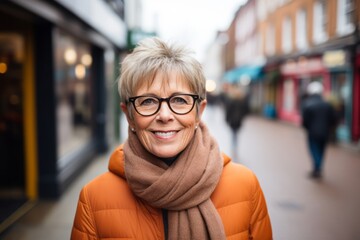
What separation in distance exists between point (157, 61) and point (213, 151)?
54cm

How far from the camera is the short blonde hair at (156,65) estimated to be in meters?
1.67

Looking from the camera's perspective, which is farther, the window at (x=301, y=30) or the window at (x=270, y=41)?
the window at (x=270, y=41)

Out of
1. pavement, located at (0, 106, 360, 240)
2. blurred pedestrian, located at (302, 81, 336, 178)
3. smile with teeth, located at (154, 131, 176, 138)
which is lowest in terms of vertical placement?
pavement, located at (0, 106, 360, 240)

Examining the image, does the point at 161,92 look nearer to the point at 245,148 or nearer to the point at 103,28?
the point at 103,28

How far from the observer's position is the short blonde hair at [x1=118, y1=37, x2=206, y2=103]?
5.48 ft

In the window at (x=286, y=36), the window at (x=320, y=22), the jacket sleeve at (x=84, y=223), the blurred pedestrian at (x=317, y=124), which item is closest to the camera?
the jacket sleeve at (x=84, y=223)

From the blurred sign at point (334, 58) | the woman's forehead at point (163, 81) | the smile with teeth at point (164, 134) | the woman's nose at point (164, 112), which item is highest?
the blurred sign at point (334, 58)

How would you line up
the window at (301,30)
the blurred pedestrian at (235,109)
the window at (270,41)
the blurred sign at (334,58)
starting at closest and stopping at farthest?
the blurred pedestrian at (235,109) < the blurred sign at (334,58) < the window at (301,30) < the window at (270,41)

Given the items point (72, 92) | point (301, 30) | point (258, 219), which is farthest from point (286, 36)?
point (258, 219)

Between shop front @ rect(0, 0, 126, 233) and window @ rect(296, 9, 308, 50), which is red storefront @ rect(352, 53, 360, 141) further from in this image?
shop front @ rect(0, 0, 126, 233)

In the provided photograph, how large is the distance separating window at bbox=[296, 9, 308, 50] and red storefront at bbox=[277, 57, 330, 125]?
858mm

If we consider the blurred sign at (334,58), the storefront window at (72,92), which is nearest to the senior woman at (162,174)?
the storefront window at (72,92)

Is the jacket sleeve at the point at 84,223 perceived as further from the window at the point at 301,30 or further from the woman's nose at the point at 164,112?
the window at the point at 301,30

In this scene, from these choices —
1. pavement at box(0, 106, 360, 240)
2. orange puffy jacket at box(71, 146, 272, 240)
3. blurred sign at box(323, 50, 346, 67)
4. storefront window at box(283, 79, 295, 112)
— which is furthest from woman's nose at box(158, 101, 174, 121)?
storefront window at box(283, 79, 295, 112)
